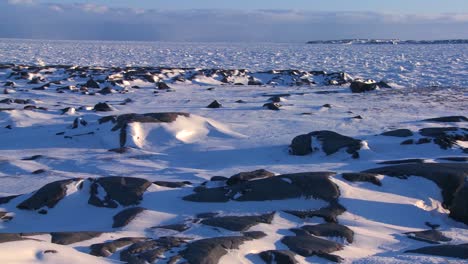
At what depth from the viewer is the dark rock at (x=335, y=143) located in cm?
685

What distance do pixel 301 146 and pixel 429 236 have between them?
2.88m

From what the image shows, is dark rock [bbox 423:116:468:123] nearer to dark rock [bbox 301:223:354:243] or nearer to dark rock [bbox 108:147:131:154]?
dark rock [bbox 108:147:131:154]

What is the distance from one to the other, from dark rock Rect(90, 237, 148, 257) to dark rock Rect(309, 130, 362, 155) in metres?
3.47

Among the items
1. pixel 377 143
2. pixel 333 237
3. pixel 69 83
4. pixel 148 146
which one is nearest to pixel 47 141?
pixel 148 146

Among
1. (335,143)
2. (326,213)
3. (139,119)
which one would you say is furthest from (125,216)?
(139,119)

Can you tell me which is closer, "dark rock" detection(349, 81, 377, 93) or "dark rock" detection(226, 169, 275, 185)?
"dark rock" detection(226, 169, 275, 185)

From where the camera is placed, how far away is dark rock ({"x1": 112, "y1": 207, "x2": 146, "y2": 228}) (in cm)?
449

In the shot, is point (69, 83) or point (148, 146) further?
point (69, 83)

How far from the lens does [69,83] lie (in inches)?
631

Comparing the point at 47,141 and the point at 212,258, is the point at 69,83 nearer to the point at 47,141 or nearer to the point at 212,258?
the point at 47,141

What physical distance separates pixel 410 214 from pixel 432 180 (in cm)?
64

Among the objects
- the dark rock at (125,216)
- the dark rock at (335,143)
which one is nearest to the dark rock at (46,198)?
the dark rock at (125,216)

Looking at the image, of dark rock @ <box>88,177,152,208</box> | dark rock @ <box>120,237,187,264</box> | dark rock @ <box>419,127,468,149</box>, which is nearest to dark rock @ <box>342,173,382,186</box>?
dark rock @ <box>88,177,152,208</box>

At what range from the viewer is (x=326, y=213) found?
15.2 ft
